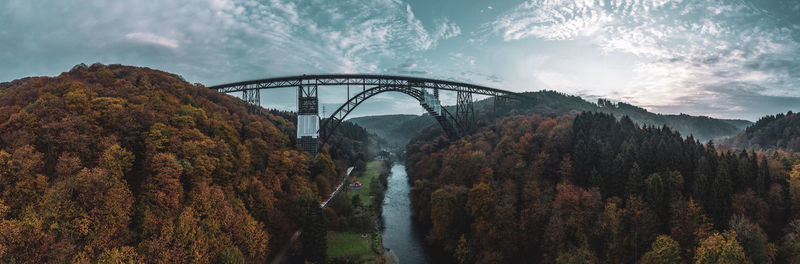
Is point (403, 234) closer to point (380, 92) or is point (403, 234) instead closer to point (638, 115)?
point (380, 92)

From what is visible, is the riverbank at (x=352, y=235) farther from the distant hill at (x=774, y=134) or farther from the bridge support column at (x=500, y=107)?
the distant hill at (x=774, y=134)

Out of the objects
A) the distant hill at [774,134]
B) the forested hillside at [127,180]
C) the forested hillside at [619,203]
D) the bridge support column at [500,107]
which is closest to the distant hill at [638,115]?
the bridge support column at [500,107]

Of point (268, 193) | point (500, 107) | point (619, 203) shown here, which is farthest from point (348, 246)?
point (500, 107)

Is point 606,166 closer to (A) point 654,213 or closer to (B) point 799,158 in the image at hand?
(A) point 654,213

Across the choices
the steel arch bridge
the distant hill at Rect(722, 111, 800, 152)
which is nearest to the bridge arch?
the steel arch bridge

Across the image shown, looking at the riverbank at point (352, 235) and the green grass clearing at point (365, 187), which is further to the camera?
the green grass clearing at point (365, 187)

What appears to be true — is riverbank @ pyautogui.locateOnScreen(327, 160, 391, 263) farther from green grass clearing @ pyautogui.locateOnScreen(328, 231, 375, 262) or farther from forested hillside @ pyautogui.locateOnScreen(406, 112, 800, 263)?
forested hillside @ pyautogui.locateOnScreen(406, 112, 800, 263)

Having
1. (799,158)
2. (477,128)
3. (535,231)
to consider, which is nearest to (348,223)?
(535,231)
